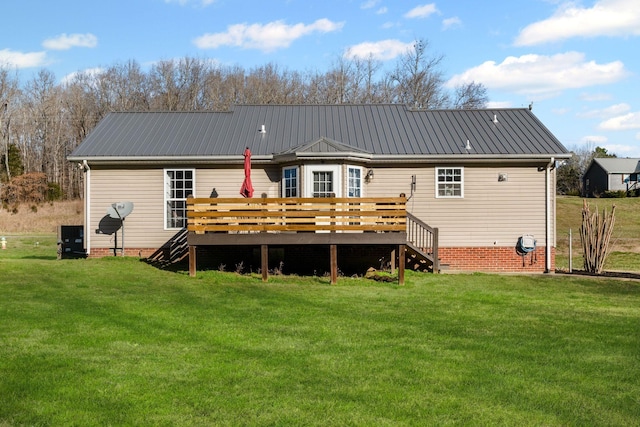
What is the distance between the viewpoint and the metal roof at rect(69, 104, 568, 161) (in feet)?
53.8

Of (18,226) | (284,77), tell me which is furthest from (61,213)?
(284,77)

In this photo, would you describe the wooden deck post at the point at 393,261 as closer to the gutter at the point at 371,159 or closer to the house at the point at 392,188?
the house at the point at 392,188

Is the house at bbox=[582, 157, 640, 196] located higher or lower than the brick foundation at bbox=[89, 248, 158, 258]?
higher

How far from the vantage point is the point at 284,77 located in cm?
5038

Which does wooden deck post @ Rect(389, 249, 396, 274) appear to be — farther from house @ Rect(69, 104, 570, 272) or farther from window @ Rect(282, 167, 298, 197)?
window @ Rect(282, 167, 298, 197)

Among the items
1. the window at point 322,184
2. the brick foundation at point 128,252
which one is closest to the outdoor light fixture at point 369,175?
the window at point 322,184

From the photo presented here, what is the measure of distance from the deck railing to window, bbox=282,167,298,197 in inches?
76.4

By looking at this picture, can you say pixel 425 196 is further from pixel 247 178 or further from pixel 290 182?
pixel 247 178

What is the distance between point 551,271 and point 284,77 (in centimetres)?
3742

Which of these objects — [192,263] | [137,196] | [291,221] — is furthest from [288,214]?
[137,196]

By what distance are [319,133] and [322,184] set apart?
2650 millimetres

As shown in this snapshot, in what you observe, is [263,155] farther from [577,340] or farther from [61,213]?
[61,213]

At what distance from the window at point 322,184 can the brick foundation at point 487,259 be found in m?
3.49

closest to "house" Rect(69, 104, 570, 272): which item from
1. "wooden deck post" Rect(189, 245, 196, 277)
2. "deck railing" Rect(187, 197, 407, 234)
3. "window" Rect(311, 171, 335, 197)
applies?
"window" Rect(311, 171, 335, 197)
